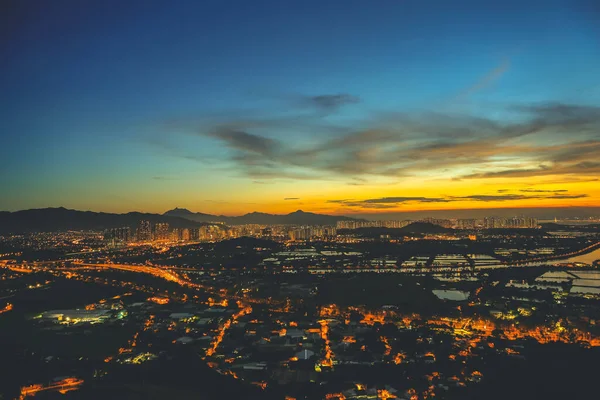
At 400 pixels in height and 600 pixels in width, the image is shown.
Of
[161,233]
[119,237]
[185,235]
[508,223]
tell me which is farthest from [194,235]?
[508,223]

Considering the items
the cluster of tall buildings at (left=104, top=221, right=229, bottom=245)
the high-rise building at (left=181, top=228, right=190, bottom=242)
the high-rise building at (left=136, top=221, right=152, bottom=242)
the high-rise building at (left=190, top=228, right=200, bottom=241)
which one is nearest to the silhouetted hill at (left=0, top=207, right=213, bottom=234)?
the high-rise building at (left=136, top=221, right=152, bottom=242)

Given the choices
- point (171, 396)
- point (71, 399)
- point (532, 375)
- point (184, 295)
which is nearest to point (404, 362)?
point (532, 375)

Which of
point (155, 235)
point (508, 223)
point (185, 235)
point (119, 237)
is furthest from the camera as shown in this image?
point (508, 223)

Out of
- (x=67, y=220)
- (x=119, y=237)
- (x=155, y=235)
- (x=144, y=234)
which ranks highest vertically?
(x=67, y=220)

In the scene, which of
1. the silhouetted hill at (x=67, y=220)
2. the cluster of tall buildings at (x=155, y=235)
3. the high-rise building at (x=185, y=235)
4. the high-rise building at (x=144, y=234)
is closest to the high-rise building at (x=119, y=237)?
the cluster of tall buildings at (x=155, y=235)

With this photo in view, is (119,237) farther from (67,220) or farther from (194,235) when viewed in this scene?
(67,220)

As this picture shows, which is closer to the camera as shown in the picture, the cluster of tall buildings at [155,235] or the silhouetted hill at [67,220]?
the cluster of tall buildings at [155,235]

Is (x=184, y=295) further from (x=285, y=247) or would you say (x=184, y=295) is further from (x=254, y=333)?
(x=285, y=247)

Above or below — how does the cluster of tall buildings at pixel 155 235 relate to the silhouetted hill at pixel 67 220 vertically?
below

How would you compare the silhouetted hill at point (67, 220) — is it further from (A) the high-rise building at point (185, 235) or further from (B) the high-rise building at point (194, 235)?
(A) the high-rise building at point (185, 235)
